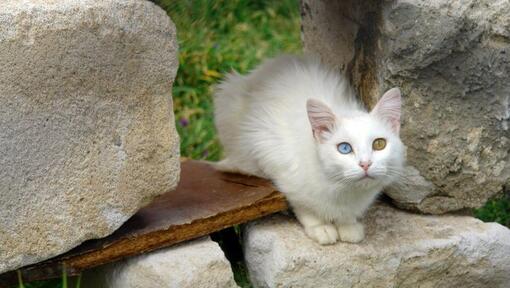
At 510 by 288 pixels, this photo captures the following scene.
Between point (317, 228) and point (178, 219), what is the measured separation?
1.65 feet

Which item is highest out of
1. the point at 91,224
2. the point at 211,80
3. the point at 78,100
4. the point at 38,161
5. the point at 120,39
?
the point at 120,39

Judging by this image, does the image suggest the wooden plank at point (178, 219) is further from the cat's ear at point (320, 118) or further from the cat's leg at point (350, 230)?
the cat's ear at point (320, 118)

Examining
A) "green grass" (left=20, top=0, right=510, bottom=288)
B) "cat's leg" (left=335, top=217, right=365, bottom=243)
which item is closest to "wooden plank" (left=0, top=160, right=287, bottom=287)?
"cat's leg" (left=335, top=217, right=365, bottom=243)

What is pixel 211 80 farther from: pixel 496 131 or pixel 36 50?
pixel 36 50

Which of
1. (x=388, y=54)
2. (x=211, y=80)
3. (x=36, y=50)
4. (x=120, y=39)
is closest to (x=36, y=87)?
(x=36, y=50)

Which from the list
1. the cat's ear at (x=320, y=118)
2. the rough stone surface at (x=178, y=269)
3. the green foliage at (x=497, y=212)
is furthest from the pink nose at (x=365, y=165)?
the green foliage at (x=497, y=212)

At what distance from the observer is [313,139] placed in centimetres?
300

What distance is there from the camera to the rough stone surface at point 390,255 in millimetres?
3000

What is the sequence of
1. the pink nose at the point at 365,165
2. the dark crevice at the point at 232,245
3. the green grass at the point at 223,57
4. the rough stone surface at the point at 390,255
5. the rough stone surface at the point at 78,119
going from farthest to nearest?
the green grass at the point at 223,57 → the dark crevice at the point at 232,245 → the rough stone surface at the point at 390,255 → the pink nose at the point at 365,165 → the rough stone surface at the point at 78,119

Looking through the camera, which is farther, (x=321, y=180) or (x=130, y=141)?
(x=321, y=180)

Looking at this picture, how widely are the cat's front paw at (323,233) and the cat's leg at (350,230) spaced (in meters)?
0.02

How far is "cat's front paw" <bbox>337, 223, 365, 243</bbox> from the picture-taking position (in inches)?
121

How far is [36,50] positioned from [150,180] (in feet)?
1.86

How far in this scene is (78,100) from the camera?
259cm
